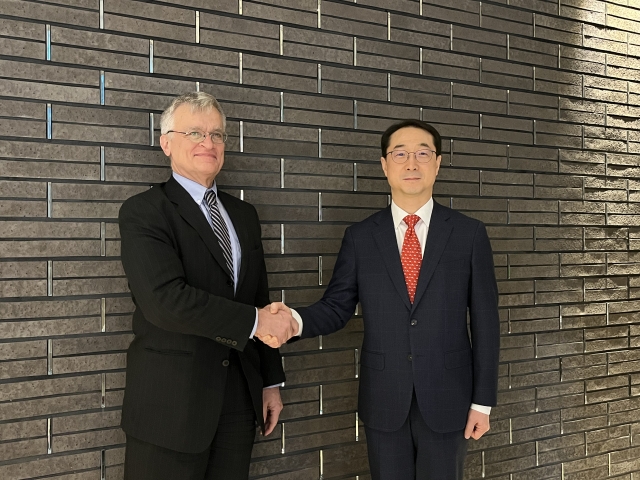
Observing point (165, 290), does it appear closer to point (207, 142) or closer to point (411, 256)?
point (207, 142)

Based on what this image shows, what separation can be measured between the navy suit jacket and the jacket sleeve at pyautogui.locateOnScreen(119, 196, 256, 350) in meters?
0.46

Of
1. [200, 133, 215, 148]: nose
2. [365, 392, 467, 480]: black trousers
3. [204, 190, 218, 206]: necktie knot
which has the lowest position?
[365, 392, 467, 480]: black trousers

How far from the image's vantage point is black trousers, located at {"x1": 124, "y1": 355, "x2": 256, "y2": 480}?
2.20 m

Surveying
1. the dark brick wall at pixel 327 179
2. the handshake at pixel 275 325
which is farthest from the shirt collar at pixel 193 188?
the handshake at pixel 275 325

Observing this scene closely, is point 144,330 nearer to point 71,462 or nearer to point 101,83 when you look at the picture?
point 71,462

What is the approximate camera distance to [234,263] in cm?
241

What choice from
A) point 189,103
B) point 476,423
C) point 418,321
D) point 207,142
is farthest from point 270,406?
point 189,103

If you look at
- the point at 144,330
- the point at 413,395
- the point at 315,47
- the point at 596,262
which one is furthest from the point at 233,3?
the point at 596,262

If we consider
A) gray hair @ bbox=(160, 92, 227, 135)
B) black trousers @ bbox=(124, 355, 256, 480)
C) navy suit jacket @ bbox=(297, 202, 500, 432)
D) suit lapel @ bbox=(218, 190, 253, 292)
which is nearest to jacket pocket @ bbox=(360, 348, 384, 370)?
navy suit jacket @ bbox=(297, 202, 500, 432)

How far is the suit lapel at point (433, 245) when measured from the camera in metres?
2.48

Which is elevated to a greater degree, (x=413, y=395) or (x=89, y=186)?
(x=89, y=186)

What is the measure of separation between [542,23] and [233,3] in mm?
1836

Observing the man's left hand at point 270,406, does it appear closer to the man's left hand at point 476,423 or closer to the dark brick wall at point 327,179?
the dark brick wall at point 327,179

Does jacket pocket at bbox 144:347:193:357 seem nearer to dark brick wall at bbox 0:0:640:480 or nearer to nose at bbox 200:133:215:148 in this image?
dark brick wall at bbox 0:0:640:480
